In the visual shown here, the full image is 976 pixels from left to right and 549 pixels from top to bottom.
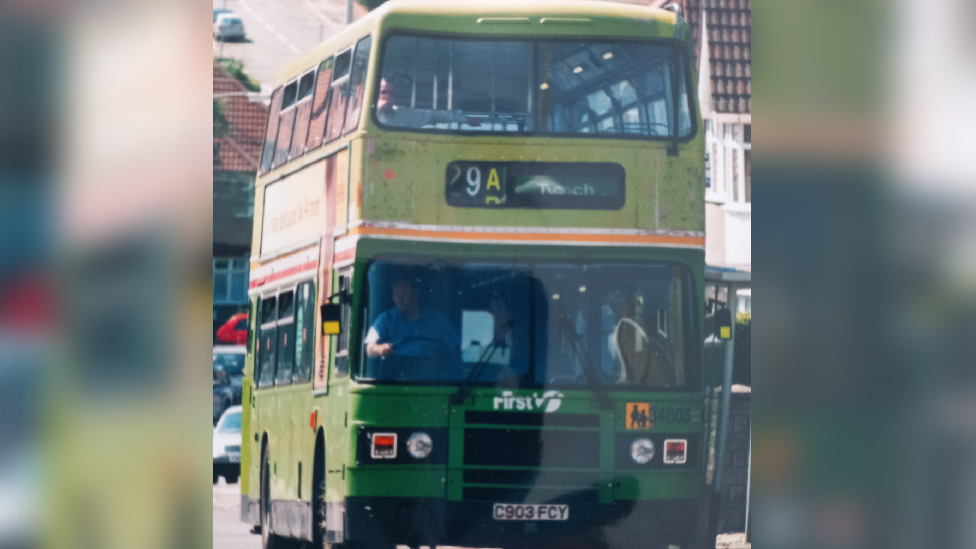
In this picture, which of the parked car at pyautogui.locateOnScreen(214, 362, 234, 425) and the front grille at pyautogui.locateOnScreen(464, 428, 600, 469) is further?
the parked car at pyautogui.locateOnScreen(214, 362, 234, 425)

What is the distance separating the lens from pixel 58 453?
5840mm

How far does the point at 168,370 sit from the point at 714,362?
8.38ft

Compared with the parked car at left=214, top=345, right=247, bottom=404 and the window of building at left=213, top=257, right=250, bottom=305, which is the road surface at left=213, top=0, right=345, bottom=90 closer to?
the window of building at left=213, top=257, right=250, bottom=305

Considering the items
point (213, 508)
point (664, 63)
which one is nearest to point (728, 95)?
point (664, 63)

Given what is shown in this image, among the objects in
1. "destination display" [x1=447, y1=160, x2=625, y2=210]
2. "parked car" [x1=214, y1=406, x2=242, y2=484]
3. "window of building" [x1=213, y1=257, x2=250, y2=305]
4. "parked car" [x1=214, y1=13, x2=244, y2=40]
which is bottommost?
"parked car" [x1=214, y1=406, x2=242, y2=484]

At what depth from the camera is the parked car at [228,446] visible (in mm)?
6340

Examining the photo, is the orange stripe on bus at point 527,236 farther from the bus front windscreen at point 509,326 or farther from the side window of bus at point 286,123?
the side window of bus at point 286,123

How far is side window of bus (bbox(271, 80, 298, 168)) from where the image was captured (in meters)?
6.49

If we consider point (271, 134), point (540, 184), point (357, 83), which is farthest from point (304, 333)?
point (540, 184)

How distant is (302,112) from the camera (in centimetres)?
652

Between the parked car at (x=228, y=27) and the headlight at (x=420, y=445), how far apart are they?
2.05 m

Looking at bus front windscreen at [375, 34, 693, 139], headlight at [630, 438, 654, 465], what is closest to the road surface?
bus front windscreen at [375, 34, 693, 139]

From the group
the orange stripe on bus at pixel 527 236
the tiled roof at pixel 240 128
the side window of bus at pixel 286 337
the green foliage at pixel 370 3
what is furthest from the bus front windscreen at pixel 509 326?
the green foliage at pixel 370 3

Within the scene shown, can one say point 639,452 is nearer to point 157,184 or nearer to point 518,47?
point 518,47
